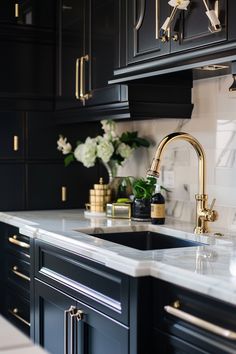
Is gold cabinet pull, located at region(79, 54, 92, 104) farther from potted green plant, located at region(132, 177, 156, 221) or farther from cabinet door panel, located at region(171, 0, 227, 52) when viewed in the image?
cabinet door panel, located at region(171, 0, 227, 52)

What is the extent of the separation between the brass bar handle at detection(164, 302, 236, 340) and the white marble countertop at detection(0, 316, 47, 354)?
2.10ft

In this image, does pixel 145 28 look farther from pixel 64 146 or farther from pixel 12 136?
pixel 12 136

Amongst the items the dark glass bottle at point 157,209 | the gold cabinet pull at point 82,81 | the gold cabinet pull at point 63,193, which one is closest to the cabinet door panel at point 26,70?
the gold cabinet pull at point 82,81

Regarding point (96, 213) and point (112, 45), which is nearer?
point (112, 45)

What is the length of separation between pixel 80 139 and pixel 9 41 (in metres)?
0.68

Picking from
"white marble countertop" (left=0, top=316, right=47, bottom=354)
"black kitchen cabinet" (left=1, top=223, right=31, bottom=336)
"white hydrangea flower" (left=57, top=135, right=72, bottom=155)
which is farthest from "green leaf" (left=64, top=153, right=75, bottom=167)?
"white marble countertop" (left=0, top=316, right=47, bottom=354)

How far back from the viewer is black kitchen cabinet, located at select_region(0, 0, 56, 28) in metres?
3.34

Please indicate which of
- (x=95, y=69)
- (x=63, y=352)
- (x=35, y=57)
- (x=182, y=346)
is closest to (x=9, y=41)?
(x=35, y=57)

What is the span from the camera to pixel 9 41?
132 inches

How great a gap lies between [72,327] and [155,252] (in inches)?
21.1

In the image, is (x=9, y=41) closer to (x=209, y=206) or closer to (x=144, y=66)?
(x=144, y=66)

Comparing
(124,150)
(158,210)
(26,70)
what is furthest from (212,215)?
(26,70)

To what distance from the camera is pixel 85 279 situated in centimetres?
223

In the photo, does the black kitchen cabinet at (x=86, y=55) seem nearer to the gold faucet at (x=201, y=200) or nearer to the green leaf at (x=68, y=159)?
the green leaf at (x=68, y=159)
